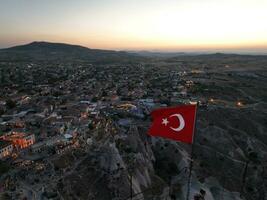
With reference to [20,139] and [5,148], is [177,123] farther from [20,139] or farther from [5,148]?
[20,139]

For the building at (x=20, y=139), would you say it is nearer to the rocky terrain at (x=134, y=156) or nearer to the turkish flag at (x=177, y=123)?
the rocky terrain at (x=134, y=156)

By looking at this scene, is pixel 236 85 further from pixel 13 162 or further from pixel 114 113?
pixel 13 162

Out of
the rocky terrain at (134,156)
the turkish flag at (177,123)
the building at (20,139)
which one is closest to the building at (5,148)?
the building at (20,139)

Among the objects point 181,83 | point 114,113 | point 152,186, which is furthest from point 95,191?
point 181,83

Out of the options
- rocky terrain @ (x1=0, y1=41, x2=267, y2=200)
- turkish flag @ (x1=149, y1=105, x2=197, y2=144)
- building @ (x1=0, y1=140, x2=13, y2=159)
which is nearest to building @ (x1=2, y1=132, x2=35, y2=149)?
building @ (x1=0, y1=140, x2=13, y2=159)

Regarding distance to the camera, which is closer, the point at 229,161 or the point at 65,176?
the point at 65,176
